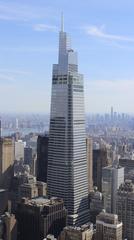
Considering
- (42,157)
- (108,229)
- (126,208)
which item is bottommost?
(108,229)

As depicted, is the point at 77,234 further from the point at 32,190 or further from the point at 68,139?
the point at 32,190

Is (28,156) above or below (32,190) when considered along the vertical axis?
above

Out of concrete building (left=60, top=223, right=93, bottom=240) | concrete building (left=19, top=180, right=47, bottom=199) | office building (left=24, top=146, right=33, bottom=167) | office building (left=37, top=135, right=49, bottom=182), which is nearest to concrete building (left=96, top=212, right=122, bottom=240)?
concrete building (left=60, top=223, right=93, bottom=240)

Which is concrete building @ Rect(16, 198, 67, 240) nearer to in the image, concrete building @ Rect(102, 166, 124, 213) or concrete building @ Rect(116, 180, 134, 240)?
concrete building @ Rect(116, 180, 134, 240)

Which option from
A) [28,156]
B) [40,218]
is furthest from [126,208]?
[28,156]

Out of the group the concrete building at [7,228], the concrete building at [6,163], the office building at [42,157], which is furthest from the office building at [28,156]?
the concrete building at [7,228]

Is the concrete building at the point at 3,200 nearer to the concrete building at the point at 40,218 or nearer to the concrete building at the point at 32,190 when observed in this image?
the concrete building at the point at 32,190

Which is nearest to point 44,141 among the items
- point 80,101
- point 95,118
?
point 80,101

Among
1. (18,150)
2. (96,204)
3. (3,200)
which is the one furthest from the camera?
(18,150)

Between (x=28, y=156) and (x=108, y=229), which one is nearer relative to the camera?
(x=108, y=229)
